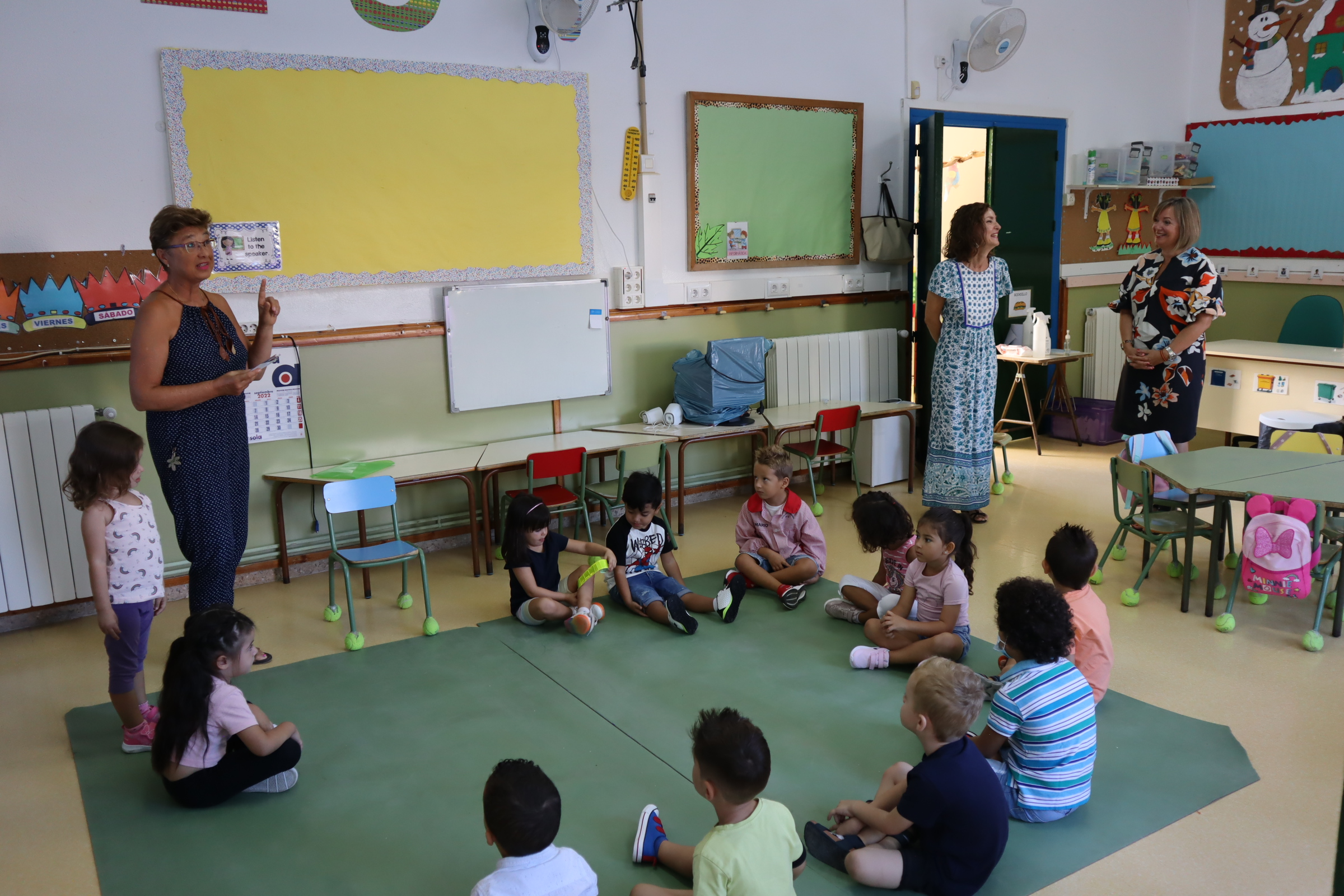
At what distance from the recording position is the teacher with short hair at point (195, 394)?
10.5 ft

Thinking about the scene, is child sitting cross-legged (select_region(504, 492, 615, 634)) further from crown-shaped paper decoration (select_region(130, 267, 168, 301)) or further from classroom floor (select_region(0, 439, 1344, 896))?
crown-shaped paper decoration (select_region(130, 267, 168, 301))

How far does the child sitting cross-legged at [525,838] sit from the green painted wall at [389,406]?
3190mm

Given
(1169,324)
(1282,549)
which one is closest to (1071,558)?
(1282,549)

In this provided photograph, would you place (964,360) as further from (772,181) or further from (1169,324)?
(772,181)

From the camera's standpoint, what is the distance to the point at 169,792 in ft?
8.99

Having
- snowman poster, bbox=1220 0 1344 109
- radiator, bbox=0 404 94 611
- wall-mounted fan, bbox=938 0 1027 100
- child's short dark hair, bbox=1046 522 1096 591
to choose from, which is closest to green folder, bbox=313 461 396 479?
radiator, bbox=0 404 94 611

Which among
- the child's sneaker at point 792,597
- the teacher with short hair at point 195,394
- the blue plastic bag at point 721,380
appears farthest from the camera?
the blue plastic bag at point 721,380

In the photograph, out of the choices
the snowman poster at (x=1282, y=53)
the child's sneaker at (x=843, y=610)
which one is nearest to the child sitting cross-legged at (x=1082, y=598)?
the child's sneaker at (x=843, y=610)

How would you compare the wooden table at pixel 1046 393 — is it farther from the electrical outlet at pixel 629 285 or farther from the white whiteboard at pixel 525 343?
the white whiteboard at pixel 525 343

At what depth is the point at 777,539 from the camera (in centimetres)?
432

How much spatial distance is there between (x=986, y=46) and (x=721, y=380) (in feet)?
10.2

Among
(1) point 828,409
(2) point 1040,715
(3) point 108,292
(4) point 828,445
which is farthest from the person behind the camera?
(4) point 828,445

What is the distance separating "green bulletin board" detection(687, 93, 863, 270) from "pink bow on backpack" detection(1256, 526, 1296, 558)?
3233 millimetres

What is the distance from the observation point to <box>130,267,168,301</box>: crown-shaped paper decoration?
13.9ft
